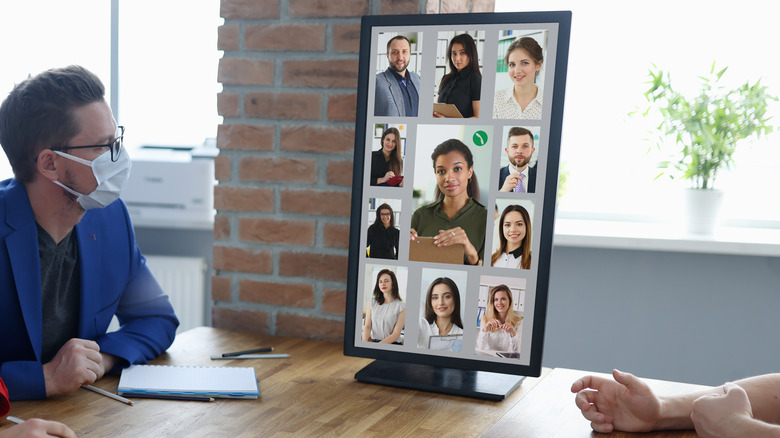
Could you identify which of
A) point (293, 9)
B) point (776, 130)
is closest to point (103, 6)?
point (293, 9)

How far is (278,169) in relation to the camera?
67.4 inches

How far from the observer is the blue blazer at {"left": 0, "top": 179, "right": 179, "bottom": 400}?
4.29ft

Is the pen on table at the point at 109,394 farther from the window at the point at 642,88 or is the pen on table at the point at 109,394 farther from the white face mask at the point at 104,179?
the window at the point at 642,88

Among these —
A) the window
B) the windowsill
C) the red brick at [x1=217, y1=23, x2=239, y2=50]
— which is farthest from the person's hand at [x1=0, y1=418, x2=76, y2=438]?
the window

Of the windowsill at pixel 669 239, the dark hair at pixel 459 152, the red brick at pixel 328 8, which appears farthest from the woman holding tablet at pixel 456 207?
the windowsill at pixel 669 239

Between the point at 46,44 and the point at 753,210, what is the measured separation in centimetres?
311

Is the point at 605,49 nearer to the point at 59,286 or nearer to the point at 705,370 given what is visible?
the point at 705,370

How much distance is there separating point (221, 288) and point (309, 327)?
0.26m

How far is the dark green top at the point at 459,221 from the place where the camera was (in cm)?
129

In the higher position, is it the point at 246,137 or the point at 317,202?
the point at 246,137

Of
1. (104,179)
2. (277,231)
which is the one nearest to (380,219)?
(277,231)

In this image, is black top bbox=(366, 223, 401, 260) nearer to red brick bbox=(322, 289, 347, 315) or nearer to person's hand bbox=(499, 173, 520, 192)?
person's hand bbox=(499, 173, 520, 192)

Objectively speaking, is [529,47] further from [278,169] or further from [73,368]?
[73,368]

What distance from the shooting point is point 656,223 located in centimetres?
266
